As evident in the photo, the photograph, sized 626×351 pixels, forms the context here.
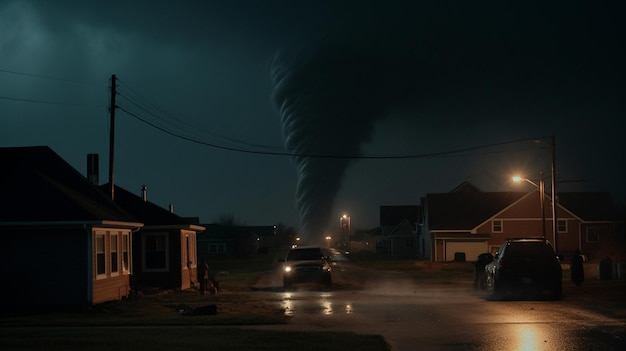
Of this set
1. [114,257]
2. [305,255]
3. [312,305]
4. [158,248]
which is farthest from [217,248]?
[312,305]

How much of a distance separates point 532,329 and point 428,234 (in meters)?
60.4

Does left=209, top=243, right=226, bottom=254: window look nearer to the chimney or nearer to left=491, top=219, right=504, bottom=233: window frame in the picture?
left=491, top=219, right=504, bottom=233: window frame

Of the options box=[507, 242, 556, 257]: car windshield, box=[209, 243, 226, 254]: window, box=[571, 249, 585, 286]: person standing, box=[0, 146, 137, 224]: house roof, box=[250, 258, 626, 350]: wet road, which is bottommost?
box=[209, 243, 226, 254]: window

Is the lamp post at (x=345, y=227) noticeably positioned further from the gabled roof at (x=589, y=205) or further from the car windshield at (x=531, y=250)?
the car windshield at (x=531, y=250)

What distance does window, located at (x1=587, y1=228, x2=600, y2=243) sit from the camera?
67250 millimetres

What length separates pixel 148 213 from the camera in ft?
104

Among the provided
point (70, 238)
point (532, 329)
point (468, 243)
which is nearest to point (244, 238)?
point (468, 243)

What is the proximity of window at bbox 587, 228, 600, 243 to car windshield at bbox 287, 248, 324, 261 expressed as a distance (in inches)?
1585

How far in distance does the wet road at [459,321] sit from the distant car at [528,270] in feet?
2.15

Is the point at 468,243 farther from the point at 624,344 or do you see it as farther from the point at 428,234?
the point at 624,344

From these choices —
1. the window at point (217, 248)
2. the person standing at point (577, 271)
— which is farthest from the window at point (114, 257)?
the window at point (217, 248)

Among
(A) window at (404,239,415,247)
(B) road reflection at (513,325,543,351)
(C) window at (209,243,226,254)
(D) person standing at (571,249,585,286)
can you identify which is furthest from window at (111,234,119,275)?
(C) window at (209,243,226,254)

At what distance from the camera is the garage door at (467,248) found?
6831cm

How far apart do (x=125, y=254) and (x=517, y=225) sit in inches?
1842
